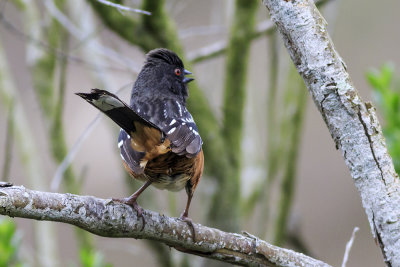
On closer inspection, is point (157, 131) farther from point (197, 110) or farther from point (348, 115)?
point (197, 110)

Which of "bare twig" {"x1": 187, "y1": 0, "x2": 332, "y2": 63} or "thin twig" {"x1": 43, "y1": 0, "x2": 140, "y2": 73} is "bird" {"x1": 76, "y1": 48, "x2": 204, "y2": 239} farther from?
"bare twig" {"x1": 187, "y1": 0, "x2": 332, "y2": 63}

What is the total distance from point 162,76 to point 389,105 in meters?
1.37

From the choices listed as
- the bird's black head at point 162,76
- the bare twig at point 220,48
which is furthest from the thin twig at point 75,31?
the bare twig at point 220,48

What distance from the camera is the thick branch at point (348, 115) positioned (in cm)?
180

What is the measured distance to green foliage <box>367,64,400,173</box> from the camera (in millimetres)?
3000

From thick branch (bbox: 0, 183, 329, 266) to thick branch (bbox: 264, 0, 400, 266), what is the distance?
372 mm

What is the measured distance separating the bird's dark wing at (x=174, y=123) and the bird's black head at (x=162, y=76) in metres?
0.18

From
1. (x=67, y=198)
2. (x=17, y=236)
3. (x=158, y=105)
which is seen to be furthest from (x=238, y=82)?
(x=67, y=198)

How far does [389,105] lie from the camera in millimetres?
3193

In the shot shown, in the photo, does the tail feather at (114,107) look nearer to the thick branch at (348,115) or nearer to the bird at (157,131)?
the bird at (157,131)

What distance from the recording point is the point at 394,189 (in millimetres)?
1798

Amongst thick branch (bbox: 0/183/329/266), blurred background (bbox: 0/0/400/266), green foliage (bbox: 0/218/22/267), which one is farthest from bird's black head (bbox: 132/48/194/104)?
thick branch (bbox: 0/183/329/266)

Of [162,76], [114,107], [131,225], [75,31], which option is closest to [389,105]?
[162,76]

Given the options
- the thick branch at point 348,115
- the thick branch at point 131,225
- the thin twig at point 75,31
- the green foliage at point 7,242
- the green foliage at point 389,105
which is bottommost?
the thick branch at point 131,225
